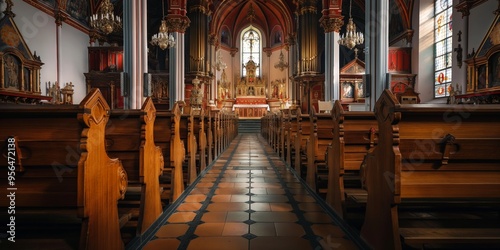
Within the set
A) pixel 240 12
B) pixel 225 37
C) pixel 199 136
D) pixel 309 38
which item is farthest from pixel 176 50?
pixel 240 12

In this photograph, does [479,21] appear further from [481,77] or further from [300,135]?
[300,135]

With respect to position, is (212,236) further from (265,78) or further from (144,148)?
(265,78)

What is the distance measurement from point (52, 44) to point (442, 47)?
1772cm

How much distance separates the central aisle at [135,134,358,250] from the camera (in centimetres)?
302

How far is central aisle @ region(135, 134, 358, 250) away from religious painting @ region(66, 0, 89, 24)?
1425 cm

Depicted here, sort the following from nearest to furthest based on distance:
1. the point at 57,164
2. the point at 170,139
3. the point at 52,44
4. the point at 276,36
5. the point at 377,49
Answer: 1. the point at 57,164
2. the point at 170,139
3. the point at 377,49
4. the point at 52,44
5. the point at 276,36

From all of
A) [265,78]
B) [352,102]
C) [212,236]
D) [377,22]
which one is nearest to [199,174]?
[212,236]

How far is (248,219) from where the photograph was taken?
3.71 m

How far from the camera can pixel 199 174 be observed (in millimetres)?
6184

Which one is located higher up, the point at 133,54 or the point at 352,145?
the point at 133,54

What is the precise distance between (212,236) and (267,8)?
27.3m

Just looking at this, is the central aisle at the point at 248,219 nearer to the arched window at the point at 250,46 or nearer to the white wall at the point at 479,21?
the white wall at the point at 479,21

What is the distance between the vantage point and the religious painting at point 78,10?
52.9ft

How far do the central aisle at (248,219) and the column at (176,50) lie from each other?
10.6 metres
